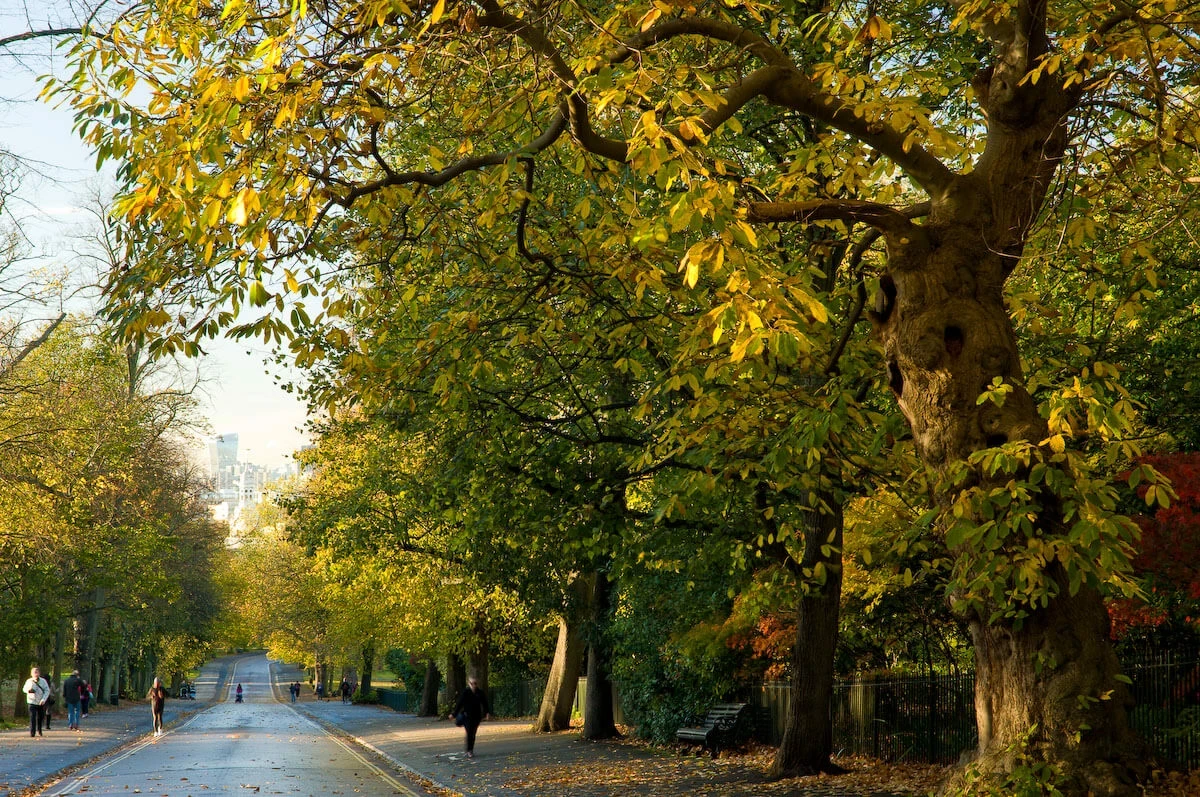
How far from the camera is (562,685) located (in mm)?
27312

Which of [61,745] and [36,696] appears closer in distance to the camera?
[61,745]

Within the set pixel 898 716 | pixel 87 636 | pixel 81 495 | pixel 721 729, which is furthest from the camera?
pixel 87 636

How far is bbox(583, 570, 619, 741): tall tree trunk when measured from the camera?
78.3 feet

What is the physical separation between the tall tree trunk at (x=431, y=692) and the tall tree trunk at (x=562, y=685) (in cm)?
1569

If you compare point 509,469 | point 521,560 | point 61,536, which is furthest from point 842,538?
point 61,536

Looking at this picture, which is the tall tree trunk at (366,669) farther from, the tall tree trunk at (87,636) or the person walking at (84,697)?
the person walking at (84,697)

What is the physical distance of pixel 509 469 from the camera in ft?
47.5

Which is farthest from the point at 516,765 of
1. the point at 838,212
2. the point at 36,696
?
the point at 36,696

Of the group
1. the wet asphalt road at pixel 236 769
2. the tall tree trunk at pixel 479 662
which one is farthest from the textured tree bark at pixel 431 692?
the wet asphalt road at pixel 236 769

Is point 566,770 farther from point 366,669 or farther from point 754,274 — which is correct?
point 366,669

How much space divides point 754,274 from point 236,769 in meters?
16.2

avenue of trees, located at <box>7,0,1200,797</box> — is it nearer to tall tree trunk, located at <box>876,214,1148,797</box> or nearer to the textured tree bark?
tall tree trunk, located at <box>876,214,1148,797</box>

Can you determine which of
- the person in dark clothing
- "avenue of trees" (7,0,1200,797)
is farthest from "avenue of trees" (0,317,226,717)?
the person in dark clothing

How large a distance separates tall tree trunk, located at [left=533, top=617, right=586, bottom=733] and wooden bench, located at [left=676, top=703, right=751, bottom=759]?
295 inches
